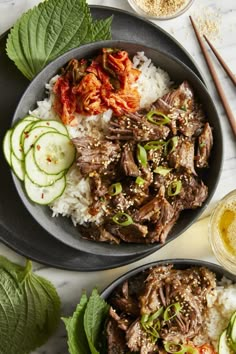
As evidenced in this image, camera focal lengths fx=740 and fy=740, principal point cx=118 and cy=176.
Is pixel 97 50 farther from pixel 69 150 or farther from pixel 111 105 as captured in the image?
pixel 69 150

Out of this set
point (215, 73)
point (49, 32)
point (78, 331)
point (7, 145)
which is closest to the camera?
point (7, 145)

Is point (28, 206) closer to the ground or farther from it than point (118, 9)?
closer to the ground

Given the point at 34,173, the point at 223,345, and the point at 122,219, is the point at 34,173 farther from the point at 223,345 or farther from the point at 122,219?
the point at 223,345

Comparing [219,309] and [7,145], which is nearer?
[7,145]

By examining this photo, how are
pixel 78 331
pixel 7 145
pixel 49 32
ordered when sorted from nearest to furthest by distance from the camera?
pixel 7 145 < pixel 78 331 < pixel 49 32

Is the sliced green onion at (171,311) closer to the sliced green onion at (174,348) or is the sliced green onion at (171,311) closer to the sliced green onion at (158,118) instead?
the sliced green onion at (174,348)

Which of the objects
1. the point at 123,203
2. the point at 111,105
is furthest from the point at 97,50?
the point at 123,203

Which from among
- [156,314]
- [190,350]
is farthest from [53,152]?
[190,350]
